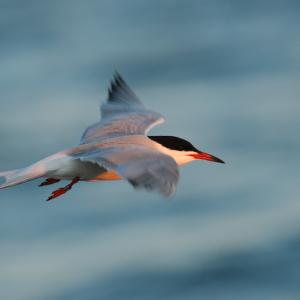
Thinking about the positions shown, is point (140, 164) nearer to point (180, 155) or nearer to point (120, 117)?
point (180, 155)

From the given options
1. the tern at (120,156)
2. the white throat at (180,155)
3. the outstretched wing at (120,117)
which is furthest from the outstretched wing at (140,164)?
the outstretched wing at (120,117)

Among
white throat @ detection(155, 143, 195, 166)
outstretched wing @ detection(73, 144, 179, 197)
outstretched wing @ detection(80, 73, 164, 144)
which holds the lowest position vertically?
outstretched wing @ detection(73, 144, 179, 197)

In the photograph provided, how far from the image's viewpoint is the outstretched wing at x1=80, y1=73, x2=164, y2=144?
31.0 feet

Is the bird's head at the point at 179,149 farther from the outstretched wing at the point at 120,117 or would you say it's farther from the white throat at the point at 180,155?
the outstretched wing at the point at 120,117

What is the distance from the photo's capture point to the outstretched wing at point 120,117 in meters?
9.44

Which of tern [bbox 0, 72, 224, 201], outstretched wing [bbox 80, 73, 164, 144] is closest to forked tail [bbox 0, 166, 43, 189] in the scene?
tern [bbox 0, 72, 224, 201]

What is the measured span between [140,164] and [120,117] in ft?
7.44

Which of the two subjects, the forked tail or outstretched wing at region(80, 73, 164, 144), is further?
outstretched wing at region(80, 73, 164, 144)

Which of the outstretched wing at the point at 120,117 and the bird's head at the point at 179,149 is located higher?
the outstretched wing at the point at 120,117

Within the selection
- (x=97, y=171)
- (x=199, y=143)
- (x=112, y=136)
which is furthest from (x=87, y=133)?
(x=199, y=143)

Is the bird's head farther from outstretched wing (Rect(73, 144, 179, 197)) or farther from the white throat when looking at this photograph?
outstretched wing (Rect(73, 144, 179, 197))

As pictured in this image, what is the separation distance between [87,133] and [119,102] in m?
0.80

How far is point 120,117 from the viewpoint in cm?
984

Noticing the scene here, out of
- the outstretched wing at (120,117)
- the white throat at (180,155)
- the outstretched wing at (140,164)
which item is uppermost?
the outstretched wing at (120,117)
